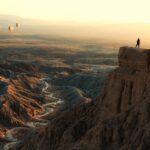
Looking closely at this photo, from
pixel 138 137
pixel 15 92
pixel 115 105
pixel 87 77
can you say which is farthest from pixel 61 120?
pixel 87 77

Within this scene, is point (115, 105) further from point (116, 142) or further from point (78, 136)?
point (116, 142)

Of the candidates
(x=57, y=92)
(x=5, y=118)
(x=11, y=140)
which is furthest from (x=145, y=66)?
(x=57, y=92)

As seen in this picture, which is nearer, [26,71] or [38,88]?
[38,88]

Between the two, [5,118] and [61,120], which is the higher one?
[61,120]

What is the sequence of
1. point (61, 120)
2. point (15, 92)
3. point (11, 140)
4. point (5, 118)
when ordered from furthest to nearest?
point (15, 92) → point (5, 118) → point (11, 140) → point (61, 120)

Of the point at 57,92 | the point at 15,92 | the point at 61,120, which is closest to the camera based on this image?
the point at 61,120

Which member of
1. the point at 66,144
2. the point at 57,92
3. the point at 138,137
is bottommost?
the point at 57,92

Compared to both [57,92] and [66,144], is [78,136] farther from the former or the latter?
[57,92]
